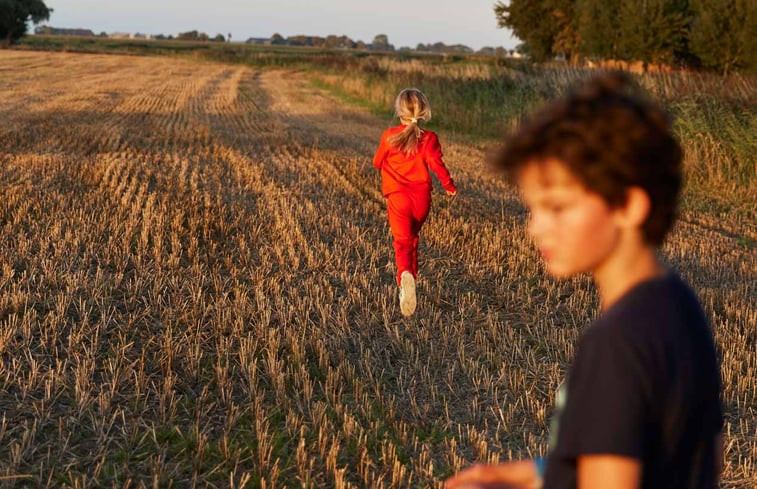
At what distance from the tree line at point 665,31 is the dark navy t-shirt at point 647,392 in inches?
1234

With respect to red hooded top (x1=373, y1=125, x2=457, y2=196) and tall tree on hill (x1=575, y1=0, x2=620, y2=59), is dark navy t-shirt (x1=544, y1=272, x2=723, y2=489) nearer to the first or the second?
red hooded top (x1=373, y1=125, x2=457, y2=196)

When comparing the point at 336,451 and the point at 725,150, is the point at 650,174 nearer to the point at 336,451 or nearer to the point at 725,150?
the point at 336,451

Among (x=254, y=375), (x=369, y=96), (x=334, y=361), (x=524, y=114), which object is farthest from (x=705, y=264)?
(x=369, y=96)

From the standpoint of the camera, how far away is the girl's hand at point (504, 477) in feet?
5.12

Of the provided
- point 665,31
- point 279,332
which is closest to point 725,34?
point 665,31

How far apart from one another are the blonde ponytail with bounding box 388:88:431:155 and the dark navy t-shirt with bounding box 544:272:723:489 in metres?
4.57

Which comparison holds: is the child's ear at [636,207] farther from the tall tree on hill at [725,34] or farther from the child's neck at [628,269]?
the tall tree on hill at [725,34]

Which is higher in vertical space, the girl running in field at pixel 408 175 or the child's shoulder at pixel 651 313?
the child's shoulder at pixel 651 313

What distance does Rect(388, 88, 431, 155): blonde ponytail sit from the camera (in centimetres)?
581

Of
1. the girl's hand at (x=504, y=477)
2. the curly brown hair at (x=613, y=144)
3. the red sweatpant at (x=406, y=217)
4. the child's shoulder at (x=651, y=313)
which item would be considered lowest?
the red sweatpant at (x=406, y=217)

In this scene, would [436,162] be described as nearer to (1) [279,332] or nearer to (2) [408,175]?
(2) [408,175]

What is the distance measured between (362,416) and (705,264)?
4956 mm

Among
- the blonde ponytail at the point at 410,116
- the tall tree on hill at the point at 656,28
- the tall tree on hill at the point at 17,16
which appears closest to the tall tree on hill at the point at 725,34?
the tall tree on hill at the point at 656,28

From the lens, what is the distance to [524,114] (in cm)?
1888
